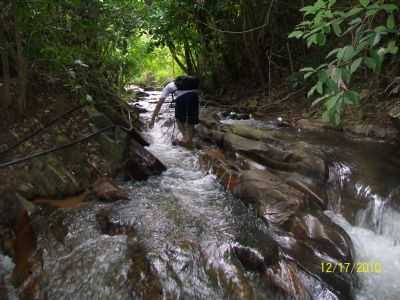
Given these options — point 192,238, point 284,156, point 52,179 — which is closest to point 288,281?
point 192,238

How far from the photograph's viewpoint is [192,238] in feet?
12.8

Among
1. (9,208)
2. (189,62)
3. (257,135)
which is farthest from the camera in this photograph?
(189,62)

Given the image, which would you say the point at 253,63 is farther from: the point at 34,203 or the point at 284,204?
the point at 34,203

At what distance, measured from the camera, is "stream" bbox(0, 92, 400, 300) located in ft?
10.8

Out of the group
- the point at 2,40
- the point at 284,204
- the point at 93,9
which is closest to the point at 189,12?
the point at 93,9

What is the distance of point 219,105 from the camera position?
1211 cm

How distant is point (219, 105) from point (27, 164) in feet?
27.6

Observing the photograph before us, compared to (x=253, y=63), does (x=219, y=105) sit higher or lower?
lower

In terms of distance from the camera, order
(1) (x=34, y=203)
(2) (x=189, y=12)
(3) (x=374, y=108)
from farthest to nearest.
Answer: (2) (x=189, y=12) → (3) (x=374, y=108) → (1) (x=34, y=203)

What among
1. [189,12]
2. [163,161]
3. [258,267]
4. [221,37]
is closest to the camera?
[258,267]

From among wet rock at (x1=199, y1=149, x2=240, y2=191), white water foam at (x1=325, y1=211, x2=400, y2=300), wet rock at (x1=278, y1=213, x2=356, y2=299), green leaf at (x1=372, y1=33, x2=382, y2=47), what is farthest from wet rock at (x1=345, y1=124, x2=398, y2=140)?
green leaf at (x1=372, y1=33, x2=382, y2=47)

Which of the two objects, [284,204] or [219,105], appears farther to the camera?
[219,105]

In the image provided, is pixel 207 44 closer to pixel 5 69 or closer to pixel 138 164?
pixel 138 164
